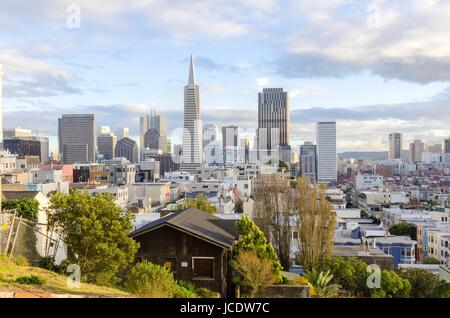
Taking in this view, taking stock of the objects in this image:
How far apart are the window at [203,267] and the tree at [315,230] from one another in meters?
6.98

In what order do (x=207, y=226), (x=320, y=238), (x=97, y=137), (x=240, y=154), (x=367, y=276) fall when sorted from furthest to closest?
(x=97, y=137)
(x=240, y=154)
(x=320, y=238)
(x=367, y=276)
(x=207, y=226)

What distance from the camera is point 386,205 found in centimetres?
6538

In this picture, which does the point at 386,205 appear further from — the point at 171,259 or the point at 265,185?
the point at 171,259

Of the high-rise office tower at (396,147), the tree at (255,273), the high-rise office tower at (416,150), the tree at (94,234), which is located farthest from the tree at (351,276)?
the high-rise office tower at (416,150)

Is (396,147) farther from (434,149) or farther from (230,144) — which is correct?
(230,144)

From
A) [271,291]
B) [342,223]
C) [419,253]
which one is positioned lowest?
[419,253]

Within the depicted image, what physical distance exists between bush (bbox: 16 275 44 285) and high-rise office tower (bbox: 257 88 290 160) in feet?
362

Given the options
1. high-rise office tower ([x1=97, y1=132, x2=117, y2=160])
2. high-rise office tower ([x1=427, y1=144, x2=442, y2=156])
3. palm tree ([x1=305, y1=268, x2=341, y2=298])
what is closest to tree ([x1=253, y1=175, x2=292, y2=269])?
palm tree ([x1=305, y1=268, x2=341, y2=298])

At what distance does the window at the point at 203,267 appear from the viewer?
11500 mm

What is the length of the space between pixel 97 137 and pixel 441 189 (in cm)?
7833

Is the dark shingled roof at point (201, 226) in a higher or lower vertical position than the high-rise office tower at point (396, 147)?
lower

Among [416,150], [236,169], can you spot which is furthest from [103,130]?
[416,150]

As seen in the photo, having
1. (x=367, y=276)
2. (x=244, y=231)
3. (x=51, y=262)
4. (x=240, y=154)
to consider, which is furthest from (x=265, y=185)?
A: (x=240, y=154)

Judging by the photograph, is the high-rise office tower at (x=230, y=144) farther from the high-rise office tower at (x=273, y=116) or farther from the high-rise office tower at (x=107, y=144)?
the high-rise office tower at (x=107, y=144)
